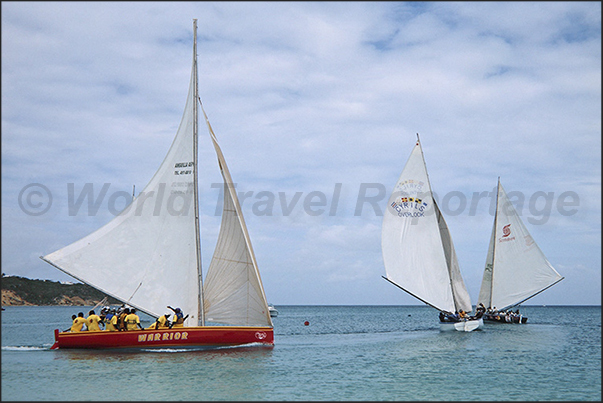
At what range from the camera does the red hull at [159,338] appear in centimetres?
2633

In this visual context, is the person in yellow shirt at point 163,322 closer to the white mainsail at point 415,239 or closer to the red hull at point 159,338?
the red hull at point 159,338

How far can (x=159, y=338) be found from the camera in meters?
26.3

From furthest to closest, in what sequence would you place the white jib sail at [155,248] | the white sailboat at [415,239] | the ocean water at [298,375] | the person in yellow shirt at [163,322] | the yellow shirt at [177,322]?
1. the white sailboat at [415,239]
2. the white jib sail at [155,248]
3. the yellow shirt at [177,322]
4. the person in yellow shirt at [163,322]
5. the ocean water at [298,375]

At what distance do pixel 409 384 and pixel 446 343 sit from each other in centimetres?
1755

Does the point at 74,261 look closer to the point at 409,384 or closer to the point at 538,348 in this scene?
the point at 409,384

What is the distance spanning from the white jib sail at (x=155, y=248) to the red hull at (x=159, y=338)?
1.11 m

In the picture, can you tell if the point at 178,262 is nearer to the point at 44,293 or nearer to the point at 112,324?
the point at 112,324

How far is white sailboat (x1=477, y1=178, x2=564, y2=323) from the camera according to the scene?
189 feet

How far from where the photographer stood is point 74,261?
1052 inches

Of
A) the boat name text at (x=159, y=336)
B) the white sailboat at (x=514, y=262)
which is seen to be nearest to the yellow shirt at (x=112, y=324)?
the boat name text at (x=159, y=336)

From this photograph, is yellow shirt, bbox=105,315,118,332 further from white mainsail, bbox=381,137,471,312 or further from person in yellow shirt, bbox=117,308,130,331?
white mainsail, bbox=381,137,471,312

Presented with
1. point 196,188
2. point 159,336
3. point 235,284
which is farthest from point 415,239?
point 159,336

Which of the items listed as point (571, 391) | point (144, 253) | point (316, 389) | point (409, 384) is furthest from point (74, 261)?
point (571, 391)

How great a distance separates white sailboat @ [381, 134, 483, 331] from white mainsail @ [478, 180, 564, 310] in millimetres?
18518
